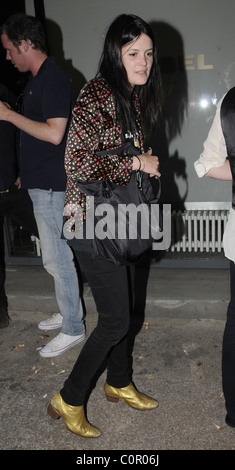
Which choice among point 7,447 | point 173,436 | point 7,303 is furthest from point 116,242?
point 7,303

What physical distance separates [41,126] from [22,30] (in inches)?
24.2

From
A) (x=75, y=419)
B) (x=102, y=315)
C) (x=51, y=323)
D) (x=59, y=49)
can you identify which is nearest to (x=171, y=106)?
(x=59, y=49)

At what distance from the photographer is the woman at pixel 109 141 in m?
1.77

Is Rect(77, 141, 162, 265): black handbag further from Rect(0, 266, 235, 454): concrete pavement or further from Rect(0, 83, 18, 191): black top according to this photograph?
Rect(0, 83, 18, 191): black top

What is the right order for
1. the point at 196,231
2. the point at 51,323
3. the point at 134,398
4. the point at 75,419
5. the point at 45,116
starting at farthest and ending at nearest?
the point at 196,231, the point at 51,323, the point at 45,116, the point at 134,398, the point at 75,419

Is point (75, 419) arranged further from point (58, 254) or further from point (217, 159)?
point (217, 159)

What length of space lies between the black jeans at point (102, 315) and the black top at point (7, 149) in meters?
1.35

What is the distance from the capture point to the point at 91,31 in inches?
173

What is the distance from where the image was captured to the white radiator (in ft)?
13.2

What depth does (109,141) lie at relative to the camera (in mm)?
1812

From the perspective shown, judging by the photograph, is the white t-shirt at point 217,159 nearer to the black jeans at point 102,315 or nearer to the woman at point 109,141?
the woman at point 109,141

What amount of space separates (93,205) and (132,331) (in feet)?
5.44

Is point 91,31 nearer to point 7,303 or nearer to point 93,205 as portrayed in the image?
point 7,303

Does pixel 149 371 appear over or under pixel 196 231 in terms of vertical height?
under
